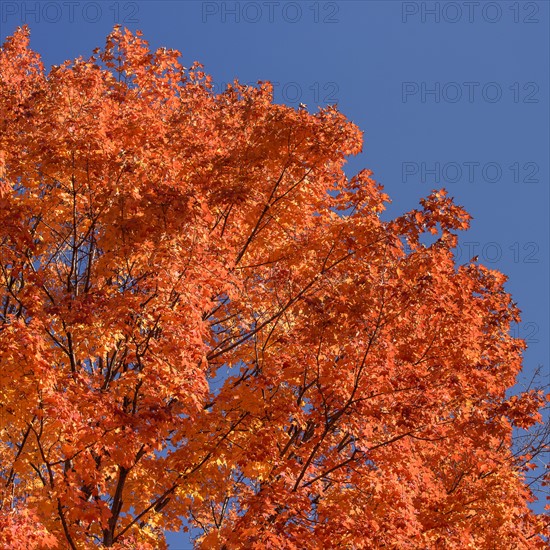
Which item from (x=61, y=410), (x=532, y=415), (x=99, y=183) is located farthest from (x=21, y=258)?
(x=532, y=415)

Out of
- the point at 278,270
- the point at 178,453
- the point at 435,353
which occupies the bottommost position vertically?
the point at 178,453

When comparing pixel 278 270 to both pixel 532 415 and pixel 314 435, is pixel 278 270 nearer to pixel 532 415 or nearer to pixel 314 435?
pixel 314 435

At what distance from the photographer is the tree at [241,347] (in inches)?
350

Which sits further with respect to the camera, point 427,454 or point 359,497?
point 427,454

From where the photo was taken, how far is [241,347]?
1259 centimetres

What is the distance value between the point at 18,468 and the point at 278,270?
548cm

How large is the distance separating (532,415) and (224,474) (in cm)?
587

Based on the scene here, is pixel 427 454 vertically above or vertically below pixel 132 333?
above

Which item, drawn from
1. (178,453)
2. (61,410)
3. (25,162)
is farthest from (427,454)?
(25,162)

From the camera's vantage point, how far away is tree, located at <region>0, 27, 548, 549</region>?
888 cm

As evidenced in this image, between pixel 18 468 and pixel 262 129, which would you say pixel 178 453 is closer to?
pixel 18 468

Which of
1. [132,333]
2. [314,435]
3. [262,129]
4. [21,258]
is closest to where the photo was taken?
[132,333]

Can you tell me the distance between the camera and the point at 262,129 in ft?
36.8

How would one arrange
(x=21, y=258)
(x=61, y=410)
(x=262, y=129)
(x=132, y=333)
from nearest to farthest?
1. (x=61, y=410)
2. (x=132, y=333)
3. (x=21, y=258)
4. (x=262, y=129)
